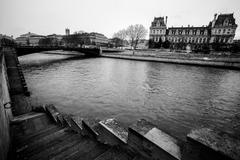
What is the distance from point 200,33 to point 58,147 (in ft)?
260

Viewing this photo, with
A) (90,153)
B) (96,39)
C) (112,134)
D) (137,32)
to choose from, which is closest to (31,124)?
(90,153)

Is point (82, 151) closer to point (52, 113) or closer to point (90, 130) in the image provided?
point (90, 130)

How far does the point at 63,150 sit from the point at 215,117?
830 centimetres

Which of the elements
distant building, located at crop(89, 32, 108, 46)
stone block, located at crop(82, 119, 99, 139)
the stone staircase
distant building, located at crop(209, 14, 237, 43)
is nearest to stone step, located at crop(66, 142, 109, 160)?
the stone staircase

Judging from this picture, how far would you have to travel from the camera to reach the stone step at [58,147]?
288 cm

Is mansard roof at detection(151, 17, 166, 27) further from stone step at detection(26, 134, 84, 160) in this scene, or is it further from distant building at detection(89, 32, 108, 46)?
stone step at detection(26, 134, 84, 160)

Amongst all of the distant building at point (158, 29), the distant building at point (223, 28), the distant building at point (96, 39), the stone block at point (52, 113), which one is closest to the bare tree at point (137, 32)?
the distant building at point (158, 29)

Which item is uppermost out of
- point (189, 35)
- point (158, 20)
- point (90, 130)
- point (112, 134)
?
point (158, 20)

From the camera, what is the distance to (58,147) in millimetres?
3217

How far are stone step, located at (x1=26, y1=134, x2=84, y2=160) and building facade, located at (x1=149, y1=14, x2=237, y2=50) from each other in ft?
195

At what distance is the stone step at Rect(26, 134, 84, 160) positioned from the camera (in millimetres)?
2875

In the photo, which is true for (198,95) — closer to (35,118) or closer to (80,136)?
(80,136)

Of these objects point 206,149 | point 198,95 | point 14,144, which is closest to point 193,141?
point 206,149

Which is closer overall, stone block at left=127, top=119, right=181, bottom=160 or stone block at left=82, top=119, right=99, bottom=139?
stone block at left=127, top=119, right=181, bottom=160
